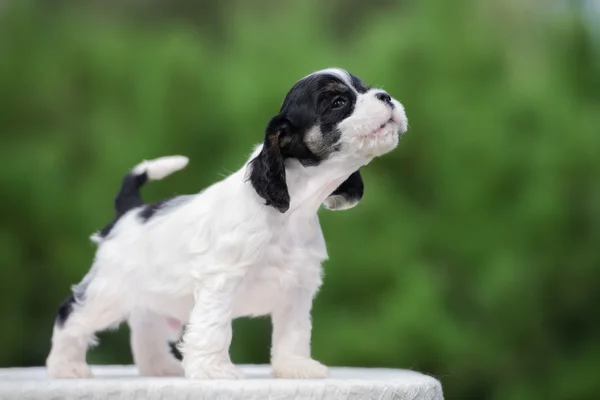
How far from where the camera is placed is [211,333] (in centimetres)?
199

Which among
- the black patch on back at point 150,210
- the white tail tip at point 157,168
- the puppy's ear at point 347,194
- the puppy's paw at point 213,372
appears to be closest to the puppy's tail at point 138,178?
the white tail tip at point 157,168

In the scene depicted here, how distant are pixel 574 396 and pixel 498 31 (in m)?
1.82

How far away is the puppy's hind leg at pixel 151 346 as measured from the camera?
2.42 m

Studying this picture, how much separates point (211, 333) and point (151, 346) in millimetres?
498

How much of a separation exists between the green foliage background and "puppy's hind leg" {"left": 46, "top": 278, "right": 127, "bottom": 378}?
1669 mm

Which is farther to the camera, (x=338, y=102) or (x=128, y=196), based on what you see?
(x=128, y=196)

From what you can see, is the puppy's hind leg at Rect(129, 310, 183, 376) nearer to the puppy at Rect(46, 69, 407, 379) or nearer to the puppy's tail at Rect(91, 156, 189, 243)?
the puppy at Rect(46, 69, 407, 379)

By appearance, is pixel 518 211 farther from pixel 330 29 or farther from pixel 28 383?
pixel 28 383

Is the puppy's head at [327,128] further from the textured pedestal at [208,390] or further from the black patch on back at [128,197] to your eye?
the black patch on back at [128,197]

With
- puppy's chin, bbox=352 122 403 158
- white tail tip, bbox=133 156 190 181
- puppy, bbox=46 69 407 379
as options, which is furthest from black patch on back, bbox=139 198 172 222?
puppy's chin, bbox=352 122 403 158

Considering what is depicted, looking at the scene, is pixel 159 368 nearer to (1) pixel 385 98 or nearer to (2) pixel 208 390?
(2) pixel 208 390

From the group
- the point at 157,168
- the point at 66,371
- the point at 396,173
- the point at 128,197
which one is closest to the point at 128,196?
the point at 128,197

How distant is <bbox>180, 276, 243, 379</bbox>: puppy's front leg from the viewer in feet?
6.51

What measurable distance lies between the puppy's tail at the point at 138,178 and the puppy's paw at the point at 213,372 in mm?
637
